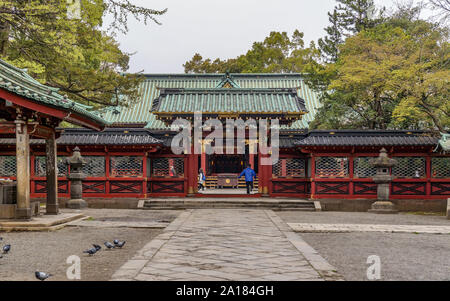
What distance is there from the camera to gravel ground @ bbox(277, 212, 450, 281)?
6.70 metres

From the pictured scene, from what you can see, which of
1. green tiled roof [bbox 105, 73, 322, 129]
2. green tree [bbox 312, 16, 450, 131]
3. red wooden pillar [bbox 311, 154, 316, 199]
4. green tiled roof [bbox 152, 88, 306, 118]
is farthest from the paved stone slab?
green tiled roof [bbox 105, 73, 322, 129]

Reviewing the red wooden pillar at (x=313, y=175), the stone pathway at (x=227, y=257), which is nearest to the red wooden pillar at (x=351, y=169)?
the red wooden pillar at (x=313, y=175)

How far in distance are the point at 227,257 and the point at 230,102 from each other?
14436 mm

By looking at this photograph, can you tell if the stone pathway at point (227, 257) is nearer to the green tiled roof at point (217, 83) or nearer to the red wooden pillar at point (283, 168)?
the red wooden pillar at point (283, 168)

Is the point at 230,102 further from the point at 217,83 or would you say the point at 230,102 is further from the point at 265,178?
the point at 217,83

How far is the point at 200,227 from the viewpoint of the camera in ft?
39.1

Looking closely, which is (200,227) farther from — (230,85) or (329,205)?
(230,85)

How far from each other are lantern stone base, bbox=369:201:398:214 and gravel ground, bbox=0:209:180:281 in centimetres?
1054

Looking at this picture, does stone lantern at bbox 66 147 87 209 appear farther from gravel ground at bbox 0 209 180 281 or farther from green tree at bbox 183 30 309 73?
green tree at bbox 183 30 309 73

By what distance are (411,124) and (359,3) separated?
8716 millimetres

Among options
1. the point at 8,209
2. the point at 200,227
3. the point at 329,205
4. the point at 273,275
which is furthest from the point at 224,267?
the point at 329,205

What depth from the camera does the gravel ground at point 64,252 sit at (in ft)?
21.8

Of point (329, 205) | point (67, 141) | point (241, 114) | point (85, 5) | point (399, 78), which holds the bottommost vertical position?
point (329, 205)

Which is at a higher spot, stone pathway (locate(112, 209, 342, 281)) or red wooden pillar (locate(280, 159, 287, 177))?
red wooden pillar (locate(280, 159, 287, 177))
